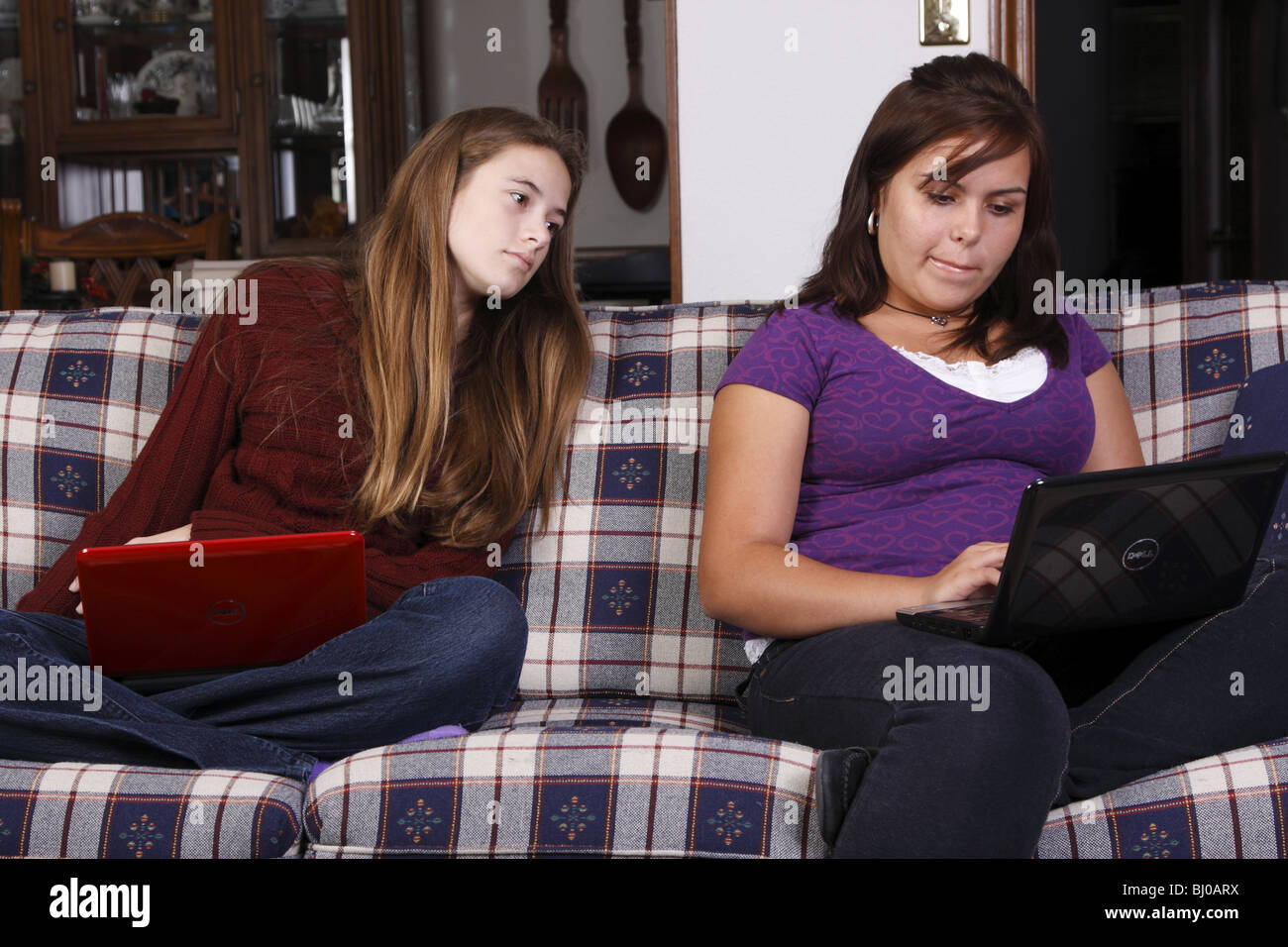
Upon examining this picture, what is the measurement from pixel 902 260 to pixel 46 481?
1119mm

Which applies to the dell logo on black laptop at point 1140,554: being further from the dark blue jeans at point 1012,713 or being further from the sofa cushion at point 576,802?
the sofa cushion at point 576,802

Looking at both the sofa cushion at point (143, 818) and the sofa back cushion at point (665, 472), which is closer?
the sofa cushion at point (143, 818)

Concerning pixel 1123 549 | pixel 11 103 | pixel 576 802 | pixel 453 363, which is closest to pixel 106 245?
pixel 11 103

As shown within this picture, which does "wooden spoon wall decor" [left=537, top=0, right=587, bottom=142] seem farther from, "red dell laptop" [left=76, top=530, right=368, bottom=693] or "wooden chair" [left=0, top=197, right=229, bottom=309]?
"red dell laptop" [left=76, top=530, right=368, bottom=693]

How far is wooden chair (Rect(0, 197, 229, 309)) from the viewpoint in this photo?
2893mm

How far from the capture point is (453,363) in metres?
1.63

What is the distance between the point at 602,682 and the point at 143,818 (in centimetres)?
61

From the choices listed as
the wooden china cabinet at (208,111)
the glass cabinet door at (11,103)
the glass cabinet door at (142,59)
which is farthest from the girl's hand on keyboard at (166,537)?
the glass cabinet door at (11,103)

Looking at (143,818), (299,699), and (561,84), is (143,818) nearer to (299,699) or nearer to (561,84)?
(299,699)

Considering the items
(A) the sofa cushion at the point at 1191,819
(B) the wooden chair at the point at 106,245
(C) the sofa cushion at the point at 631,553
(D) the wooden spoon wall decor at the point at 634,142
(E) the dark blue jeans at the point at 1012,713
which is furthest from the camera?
(D) the wooden spoon wall decor at the point at 634,142

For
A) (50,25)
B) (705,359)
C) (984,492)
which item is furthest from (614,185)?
(984,492)

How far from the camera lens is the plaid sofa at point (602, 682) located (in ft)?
3.74

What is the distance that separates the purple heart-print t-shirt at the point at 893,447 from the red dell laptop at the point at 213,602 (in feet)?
1.57
